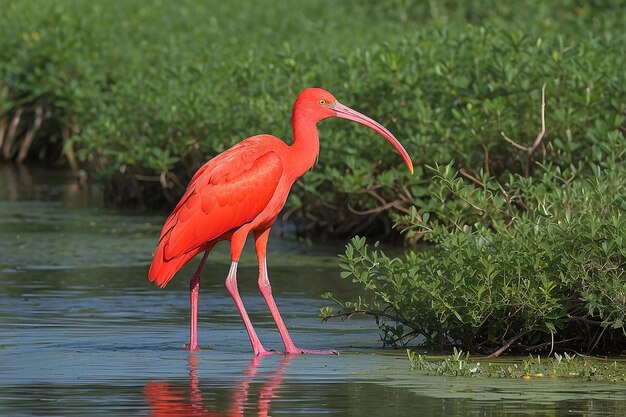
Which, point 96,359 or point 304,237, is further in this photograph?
point 304,237

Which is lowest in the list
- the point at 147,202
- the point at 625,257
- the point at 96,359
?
the point at 147,202

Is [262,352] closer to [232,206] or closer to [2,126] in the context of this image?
[232,206]

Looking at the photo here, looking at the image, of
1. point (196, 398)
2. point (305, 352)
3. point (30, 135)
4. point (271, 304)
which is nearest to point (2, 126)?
point (30, 135)

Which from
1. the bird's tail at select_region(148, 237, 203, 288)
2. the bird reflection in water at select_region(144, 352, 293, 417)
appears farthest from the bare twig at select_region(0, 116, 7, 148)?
the bird reflection in water at select_region(144, 352, 293, 417)

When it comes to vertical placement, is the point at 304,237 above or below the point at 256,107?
below

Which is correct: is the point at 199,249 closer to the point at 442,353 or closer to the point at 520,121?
the point at 442,353

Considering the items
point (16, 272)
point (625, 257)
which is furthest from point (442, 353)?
point (16, 272)

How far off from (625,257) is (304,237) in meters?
7.52

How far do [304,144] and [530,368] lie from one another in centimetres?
252

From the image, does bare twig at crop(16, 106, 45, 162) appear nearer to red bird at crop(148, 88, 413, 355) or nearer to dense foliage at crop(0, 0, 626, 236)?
dense foliage at crop(0, 0, 626, 236)

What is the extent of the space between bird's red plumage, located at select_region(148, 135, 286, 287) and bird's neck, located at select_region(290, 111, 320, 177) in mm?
198

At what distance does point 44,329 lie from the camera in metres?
10.4

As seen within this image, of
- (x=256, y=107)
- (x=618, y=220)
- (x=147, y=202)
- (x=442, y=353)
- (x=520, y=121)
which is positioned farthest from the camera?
(x=147, y=202)

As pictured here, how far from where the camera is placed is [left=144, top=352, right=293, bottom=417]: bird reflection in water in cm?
748
